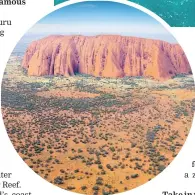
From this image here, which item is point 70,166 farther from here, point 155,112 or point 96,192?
point 155,112

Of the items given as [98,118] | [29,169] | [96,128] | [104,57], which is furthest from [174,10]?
[104,57]

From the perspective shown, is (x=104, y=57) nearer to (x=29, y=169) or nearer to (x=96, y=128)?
(x=96, y=128)

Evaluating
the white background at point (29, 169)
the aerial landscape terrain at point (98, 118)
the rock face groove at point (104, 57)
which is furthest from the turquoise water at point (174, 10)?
the rock face groove at point (104, 57)

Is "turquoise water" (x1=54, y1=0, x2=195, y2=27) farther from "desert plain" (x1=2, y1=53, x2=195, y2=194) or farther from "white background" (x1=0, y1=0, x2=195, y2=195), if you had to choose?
"desert plain" (x1=2, y1=53, x2=195, y2=194)

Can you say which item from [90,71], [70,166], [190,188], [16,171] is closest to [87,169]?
[70,166]

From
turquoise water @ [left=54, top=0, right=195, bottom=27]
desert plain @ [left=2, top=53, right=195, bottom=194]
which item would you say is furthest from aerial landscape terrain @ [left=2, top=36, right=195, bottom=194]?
turquoise water @ [left=54, top=0, right=195, bottom=27]

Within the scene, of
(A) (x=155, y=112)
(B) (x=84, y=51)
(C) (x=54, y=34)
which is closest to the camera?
(A) (x=155, y=112)

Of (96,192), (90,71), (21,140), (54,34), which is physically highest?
(54,34)
